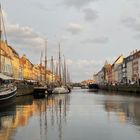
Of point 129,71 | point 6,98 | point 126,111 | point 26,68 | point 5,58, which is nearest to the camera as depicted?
point 126,111

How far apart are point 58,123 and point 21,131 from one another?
490 cm

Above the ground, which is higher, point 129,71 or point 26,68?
Result: point 26,68

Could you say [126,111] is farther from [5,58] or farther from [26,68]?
[26,68]

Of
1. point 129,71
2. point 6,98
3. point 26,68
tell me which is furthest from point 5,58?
point 129,71

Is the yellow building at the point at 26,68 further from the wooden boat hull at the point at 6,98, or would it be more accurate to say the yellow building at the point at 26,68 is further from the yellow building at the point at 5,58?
the wooden boat hull at the point at 6,98

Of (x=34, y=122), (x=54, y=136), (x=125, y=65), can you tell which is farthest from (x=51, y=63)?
(x=54, y=136)

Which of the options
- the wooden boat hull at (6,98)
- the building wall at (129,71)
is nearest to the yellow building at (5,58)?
the wooden boat hull at (6,98)

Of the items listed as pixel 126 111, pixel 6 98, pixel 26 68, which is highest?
pixel 26 68

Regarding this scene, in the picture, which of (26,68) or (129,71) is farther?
(129,71)

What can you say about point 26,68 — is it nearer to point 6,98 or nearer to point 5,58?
point 5,58

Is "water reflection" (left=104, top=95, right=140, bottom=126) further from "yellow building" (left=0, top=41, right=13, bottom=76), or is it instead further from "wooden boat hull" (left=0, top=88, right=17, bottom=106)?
"yellow building" (left=0, top=41, right=13, bottom=76)

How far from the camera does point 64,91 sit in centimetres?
9994

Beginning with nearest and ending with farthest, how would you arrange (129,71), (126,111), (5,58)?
1. (126,111)
2. (5,58)
3. (129,71)

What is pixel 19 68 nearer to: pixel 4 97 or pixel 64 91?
pixel 64 91
